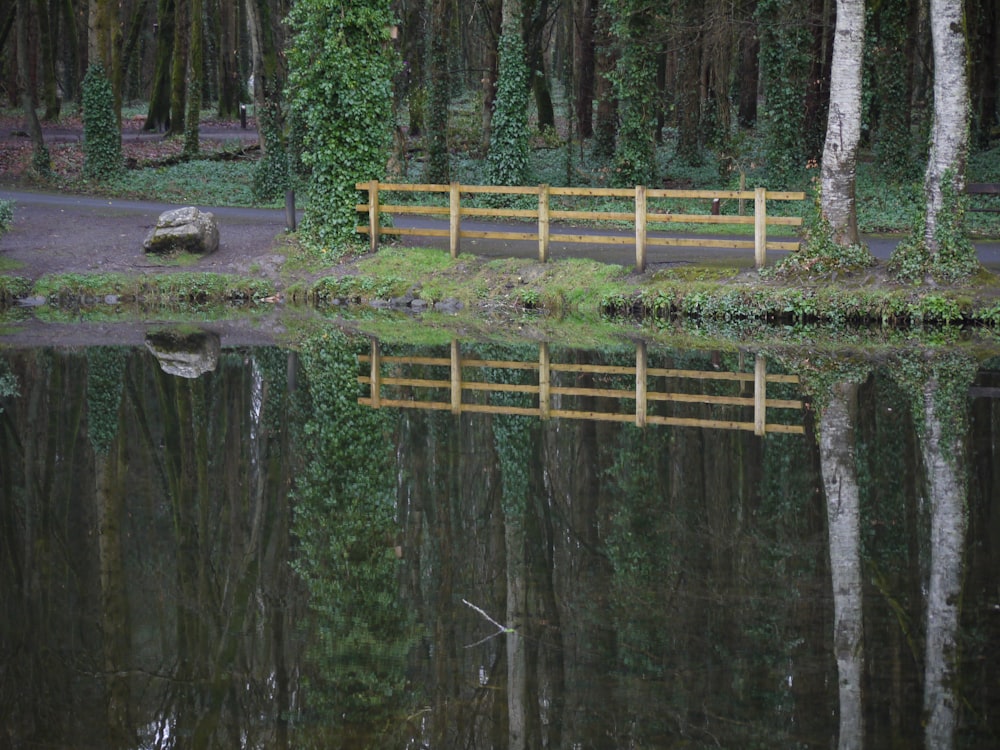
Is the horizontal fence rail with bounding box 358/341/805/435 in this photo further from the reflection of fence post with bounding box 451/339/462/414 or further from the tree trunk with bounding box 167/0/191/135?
the tree trunk with bounding box 167/0/191/135

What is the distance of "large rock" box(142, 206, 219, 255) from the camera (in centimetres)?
2262

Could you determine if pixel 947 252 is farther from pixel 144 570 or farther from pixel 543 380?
pixel 144 570

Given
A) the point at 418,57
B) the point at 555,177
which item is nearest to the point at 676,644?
the point at 555,177

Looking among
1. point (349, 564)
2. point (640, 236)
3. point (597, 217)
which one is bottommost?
point (349, 564)

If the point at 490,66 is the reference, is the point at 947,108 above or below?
below

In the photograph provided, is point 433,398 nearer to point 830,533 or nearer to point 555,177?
point 830,533

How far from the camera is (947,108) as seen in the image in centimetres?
1756

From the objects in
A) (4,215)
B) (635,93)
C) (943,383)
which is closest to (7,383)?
(4,215)

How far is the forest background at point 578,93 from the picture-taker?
22.6m

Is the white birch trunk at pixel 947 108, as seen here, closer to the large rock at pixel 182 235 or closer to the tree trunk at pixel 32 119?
the large rock at pixel 182 235

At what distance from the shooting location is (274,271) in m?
22.3

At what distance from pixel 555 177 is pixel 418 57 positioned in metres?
5.69

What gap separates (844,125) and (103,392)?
11.4 metres

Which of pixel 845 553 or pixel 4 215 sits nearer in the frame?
pixel 845 553
